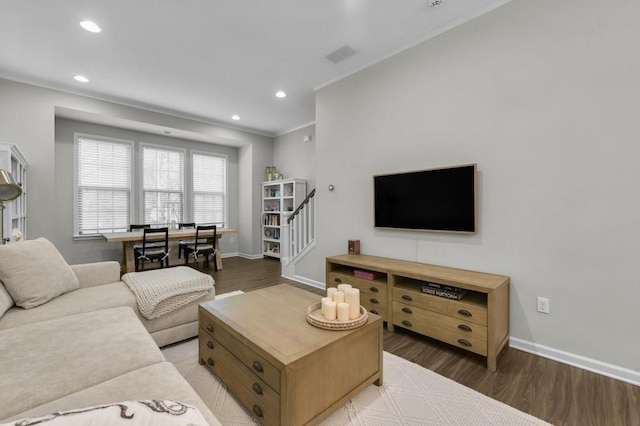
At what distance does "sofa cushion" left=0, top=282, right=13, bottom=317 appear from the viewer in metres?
1.83

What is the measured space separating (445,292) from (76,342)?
2.53 metres

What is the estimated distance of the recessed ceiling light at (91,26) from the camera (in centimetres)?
283

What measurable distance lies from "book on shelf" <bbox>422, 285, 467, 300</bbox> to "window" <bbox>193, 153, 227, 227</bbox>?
5.58 metres

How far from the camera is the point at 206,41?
3148 millimetres

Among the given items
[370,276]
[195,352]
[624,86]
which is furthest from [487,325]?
[195,352]

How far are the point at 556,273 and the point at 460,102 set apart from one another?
1.69 m

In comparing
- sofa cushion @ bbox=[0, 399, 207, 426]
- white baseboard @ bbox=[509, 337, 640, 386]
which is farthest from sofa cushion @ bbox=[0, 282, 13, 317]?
white baseboard @ bbox=[509, 337, 640, 386]

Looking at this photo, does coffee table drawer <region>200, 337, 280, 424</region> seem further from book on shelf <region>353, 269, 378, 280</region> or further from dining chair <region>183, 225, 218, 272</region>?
dining chair <region>183, 225, 218, 272</region>

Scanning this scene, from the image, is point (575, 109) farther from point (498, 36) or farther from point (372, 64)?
point (372, 64)

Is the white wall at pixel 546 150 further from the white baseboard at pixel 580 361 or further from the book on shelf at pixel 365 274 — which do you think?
the book on shelf at pixel 365 274

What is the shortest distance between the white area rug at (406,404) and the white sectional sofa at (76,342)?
550 mm

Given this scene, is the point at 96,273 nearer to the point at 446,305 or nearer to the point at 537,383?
the point at 446,305

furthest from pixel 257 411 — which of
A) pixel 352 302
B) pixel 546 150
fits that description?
pixel 546 150

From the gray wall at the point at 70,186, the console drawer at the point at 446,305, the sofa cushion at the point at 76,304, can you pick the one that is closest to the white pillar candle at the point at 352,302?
the console drawer at the point at 446,305
